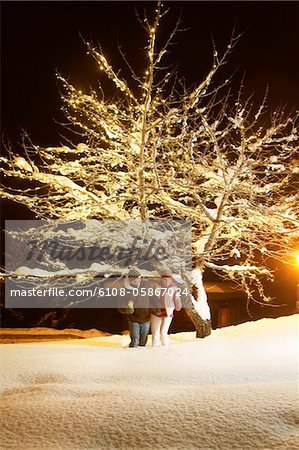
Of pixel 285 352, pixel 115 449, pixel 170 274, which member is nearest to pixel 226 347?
pixel 285 352

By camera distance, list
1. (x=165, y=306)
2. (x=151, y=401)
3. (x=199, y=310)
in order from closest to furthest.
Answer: (x=151, y=401)
(x=165, y=306)
(x=199, y=310)

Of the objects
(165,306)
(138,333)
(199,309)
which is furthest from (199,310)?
(138,333)

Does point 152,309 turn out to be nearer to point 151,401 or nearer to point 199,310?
point 199,310

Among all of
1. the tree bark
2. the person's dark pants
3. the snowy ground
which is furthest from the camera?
the tree bark

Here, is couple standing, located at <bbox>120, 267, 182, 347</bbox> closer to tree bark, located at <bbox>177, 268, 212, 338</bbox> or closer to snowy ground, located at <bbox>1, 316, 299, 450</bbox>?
tree bark, located at <bbox>177, 268, 212, 338</bbox>

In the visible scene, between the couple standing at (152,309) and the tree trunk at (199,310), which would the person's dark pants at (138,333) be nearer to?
the couple standing at (152,309)

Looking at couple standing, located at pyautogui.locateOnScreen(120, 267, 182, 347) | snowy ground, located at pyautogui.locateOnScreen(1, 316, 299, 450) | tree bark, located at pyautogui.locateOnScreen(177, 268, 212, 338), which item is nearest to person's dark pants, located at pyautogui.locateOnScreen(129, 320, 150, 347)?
couple standing, located at pyautogui.locateOnScreen(120, 267, 182, 347)

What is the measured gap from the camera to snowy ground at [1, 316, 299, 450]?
11.2 feet

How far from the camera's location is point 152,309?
8695 mm

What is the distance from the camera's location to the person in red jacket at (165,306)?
8570 mm

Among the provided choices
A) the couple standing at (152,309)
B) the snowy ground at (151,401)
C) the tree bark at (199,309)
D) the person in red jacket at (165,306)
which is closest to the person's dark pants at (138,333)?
the couple standing at (152,309)

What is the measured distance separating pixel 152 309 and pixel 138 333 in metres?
0.52

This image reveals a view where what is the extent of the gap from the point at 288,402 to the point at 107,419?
1.55 meters

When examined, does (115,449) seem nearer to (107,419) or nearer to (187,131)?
(107,419)
